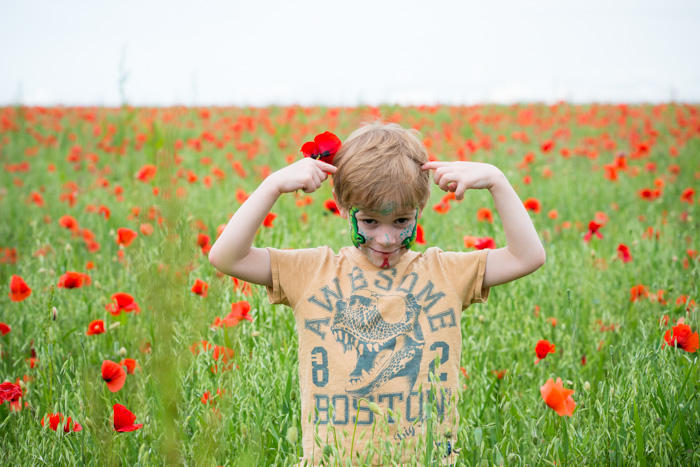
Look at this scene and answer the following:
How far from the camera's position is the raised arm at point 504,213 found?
1.55 m

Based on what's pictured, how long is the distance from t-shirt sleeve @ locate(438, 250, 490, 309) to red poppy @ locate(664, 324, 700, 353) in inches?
24.3

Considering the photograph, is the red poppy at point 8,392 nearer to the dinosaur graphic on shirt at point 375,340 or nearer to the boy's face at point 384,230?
the dinosaur graphic on shirt at point 375,340

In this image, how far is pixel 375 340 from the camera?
1608 mm

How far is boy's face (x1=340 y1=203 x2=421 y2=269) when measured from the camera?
161cm

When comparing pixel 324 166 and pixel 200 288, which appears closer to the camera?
pixel 324 166

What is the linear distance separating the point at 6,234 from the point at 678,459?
461cm

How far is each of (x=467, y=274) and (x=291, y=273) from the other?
533 mm

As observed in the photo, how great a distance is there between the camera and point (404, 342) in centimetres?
161

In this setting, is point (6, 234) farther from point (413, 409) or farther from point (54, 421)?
point (413, 409)

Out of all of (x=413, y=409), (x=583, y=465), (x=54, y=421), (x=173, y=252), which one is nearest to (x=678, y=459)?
(x=583, y=465)

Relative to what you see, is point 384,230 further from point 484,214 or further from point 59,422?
point 484,214

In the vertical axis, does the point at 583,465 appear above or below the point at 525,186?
below

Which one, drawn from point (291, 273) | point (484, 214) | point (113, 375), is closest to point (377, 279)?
point (291, 273)

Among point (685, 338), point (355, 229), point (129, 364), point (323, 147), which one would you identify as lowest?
point (129, 364)
